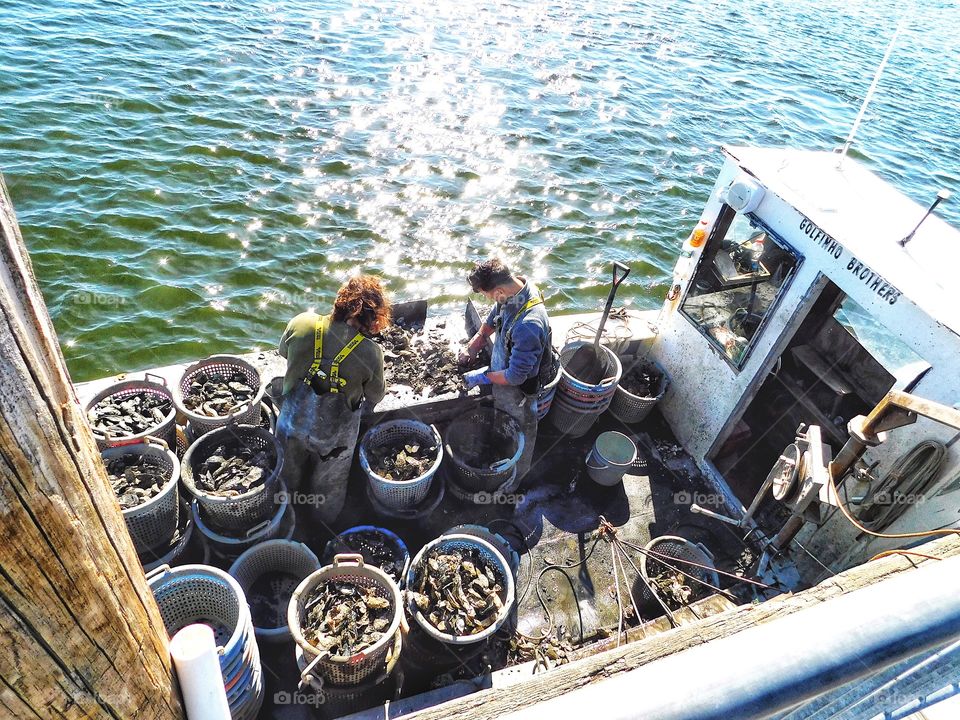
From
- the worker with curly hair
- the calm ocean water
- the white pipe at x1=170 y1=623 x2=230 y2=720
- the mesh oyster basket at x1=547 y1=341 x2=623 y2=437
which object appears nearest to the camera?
the white pipe at x1=170 y1=623 x2=230 y2=720

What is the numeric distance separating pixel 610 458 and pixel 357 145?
921 cm

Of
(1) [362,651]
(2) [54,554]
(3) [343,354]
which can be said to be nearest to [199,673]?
(2) [54,554]

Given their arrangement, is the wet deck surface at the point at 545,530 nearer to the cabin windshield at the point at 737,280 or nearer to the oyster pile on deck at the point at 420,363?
the oyster pile on deck at the point at 420,363

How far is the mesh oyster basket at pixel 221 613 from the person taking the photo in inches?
138

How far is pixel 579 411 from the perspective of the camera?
247 inches

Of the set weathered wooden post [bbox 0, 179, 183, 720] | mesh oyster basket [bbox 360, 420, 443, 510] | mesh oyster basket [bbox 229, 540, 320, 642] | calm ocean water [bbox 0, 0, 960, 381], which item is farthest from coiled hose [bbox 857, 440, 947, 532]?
calm ocean water [bbox 0, 0, 960, 381]

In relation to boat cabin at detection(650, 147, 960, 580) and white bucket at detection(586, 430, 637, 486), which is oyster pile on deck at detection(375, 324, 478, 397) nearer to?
white bucket at detection(586, 430, 637, 486)

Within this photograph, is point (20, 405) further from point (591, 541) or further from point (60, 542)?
point (591, 541)

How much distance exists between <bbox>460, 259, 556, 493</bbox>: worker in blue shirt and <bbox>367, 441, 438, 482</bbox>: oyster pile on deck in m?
0.81

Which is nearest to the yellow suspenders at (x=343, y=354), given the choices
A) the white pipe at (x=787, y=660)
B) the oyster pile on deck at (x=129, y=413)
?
the oyster pile on deck at (x=129, y=413)

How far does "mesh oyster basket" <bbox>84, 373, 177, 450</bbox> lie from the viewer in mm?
4611

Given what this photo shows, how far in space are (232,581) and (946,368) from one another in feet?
17.1

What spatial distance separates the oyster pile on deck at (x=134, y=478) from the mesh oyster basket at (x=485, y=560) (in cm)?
203

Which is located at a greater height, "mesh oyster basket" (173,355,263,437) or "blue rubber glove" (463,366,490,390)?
"blue rubber glove" (463,366,490,390)
